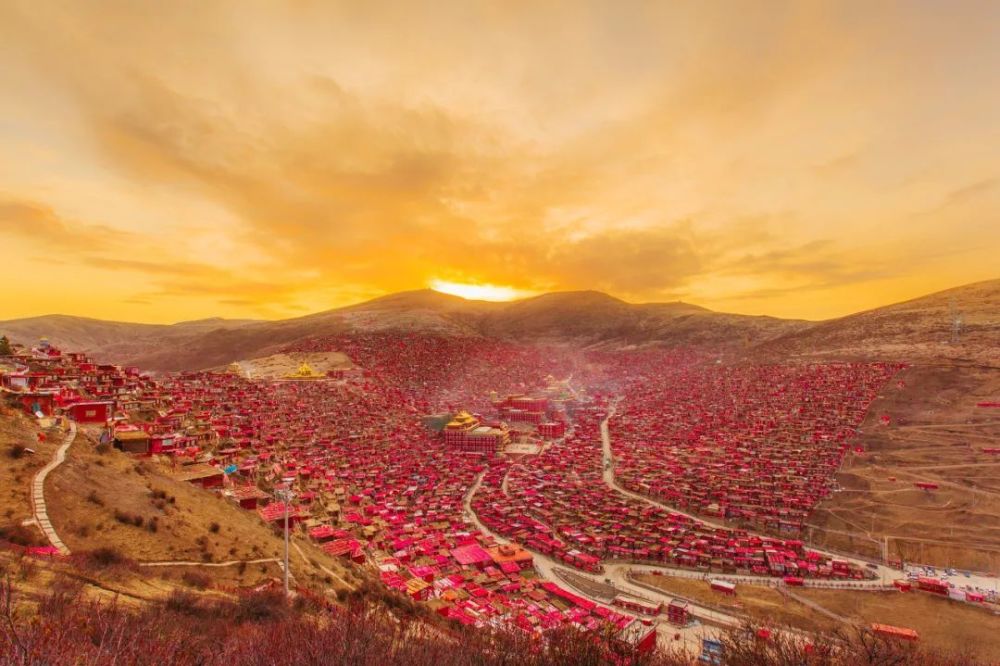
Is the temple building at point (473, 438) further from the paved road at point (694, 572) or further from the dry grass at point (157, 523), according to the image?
the dry grass at point (157, 523)

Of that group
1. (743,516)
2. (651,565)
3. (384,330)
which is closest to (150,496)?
(651,565)

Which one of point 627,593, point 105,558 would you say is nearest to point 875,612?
point 627,593

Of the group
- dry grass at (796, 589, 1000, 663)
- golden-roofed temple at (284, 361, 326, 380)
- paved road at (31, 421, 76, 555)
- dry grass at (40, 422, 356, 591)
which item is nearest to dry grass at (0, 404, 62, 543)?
paved road at (31, 421, 76, 555)

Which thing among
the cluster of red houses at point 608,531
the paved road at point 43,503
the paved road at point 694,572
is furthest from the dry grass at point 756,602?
the paved road at point 43,503

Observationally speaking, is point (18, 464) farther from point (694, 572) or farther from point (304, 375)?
point (304, 375)

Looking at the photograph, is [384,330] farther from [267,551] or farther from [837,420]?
[267,551]

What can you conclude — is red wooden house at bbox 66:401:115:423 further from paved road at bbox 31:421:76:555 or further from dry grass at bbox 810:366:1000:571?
dry grass at bbox 810:366:1000:571
